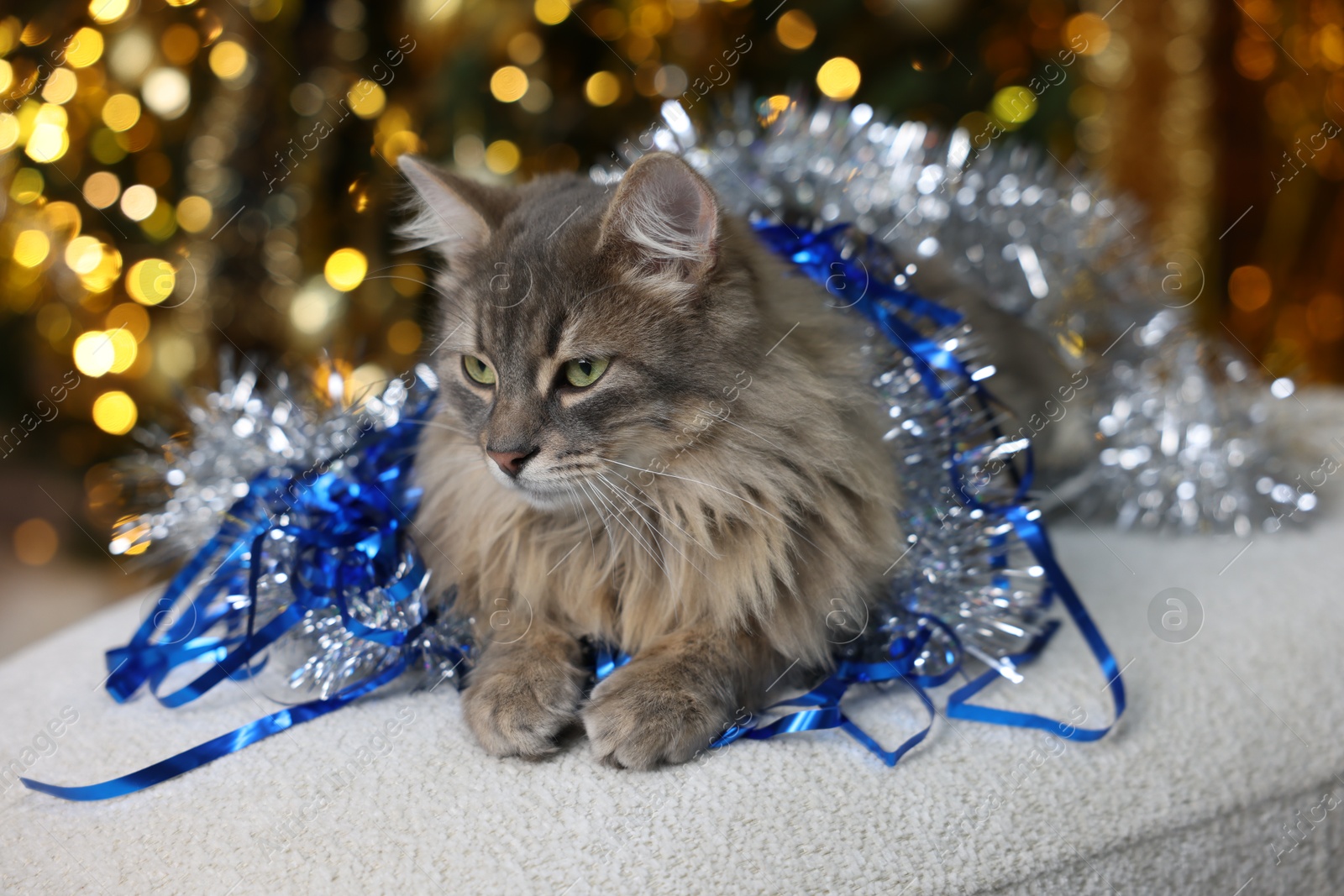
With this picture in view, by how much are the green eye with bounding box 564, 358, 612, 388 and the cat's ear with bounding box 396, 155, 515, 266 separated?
0.75 ft

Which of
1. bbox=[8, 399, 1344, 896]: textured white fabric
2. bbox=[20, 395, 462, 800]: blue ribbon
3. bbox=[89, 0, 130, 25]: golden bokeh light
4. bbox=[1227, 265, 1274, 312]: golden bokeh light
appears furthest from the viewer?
bbox=[1227, 265, 1274, 312]: golden bokeh light

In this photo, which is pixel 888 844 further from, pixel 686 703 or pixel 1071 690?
pixel 1071 690

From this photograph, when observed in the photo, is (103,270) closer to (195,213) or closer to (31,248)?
(31,248)

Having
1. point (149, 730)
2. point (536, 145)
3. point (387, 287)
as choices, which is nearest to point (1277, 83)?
point (536, 145)

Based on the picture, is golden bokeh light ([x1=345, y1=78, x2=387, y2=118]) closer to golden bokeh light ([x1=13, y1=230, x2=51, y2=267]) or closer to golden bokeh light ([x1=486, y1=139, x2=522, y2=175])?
golden bokeh light ([x1=486, y1=139, x2=522, y2=175])

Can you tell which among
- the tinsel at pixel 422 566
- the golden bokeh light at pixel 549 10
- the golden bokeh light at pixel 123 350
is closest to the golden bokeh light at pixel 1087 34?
the golden bokeh light at pixel 549 10

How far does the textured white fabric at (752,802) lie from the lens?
30.9 inches

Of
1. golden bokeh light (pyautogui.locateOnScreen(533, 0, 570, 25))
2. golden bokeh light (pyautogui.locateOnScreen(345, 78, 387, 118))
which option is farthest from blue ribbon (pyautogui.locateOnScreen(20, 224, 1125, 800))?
golden bokeh light (pyautogui.locateOnScreen(533, 0, 570, 25))

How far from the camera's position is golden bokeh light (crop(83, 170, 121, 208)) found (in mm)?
2031

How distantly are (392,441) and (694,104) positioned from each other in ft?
4.00

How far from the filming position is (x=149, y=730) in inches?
39.5

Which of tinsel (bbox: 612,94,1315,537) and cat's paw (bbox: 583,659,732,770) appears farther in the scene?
tinsel (bbox: 612,94,1315,537)

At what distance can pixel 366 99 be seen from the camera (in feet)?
6.53

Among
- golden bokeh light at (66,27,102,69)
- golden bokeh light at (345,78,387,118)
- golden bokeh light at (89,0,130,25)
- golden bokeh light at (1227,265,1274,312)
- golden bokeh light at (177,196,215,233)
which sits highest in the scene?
golden bokeh light at (89,0,130,25)
